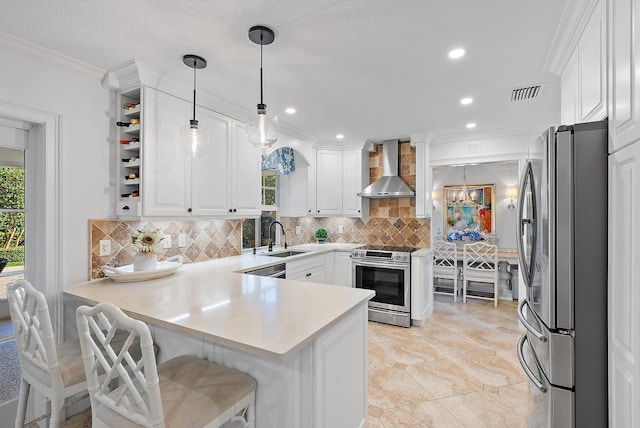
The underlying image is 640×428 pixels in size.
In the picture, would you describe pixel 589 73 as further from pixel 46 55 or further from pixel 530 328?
pixel 46 55

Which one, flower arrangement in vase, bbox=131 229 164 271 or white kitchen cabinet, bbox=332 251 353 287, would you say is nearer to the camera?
flower arrangement in vase, bbox=131 229 164 271

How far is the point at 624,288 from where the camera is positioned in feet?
3.66

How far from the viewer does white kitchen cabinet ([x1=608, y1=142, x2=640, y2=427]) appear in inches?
40.4

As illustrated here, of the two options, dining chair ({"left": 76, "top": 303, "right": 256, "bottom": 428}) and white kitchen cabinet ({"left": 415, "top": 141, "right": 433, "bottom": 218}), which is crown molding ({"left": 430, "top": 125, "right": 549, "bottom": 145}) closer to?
white kitchen cabinet ({"left": 415, "top": 141, "right": 433, "bottom": 218})

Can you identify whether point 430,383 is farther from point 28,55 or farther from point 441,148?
point 28,55

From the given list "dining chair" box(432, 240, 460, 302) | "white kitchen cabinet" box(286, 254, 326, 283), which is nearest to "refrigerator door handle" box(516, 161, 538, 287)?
"white kitchen cabinet" box(286, 254, 326, 283)

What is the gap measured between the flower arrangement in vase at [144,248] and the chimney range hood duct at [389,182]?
2851 millimetres

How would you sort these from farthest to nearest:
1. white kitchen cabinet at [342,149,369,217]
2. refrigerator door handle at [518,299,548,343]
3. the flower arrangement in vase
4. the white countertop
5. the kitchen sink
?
white kitchen cabinet at [342,149,369,217], the kitchen sink, the flower arrangement in vase, refrigerator door handle at [518,299,548,343], the white countertop

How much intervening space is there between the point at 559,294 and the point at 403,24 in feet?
5.05

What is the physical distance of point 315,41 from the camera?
188 centimetres

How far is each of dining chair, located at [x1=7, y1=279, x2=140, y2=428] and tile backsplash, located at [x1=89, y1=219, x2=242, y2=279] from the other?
703 millimetres

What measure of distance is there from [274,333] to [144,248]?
4.68 feet

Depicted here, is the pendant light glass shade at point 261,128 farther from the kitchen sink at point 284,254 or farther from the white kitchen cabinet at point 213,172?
the kitchen sink at point 284,254

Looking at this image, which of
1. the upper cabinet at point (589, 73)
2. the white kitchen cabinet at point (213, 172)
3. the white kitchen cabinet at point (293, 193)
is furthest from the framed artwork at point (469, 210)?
the white kitchen cabinet at point (213, 172)
